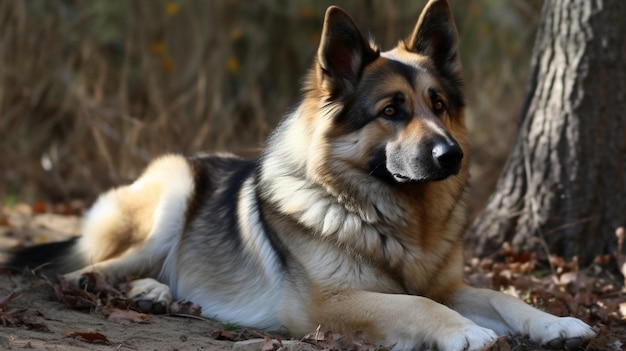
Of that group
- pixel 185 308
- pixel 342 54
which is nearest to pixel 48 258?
pixel 185 308

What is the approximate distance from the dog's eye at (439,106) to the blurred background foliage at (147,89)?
380 cm

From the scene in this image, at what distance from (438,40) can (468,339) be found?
2.01 m

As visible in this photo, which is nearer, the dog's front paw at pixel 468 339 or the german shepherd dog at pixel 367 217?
the dog's front paw at pixel 468 339

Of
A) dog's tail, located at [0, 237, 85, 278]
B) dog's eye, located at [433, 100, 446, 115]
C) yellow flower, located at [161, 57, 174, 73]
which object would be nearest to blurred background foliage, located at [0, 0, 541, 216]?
yellow flower, located at [161, 57, 174, 73]

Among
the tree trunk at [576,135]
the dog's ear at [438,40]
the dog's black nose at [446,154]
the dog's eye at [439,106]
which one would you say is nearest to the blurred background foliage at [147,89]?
the tree trunk at [576,135]

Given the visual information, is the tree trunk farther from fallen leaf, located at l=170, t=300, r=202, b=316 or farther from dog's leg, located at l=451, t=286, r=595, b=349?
fallen leaf, located at l=170, t=300, r=202, b=316

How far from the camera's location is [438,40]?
4.80 m

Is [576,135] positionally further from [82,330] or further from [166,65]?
[166,65]

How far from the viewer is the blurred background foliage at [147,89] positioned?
30.9 feet

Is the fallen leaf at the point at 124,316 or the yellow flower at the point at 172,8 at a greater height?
the yellow flower at the point at 172,8

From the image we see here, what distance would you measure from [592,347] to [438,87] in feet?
5.64

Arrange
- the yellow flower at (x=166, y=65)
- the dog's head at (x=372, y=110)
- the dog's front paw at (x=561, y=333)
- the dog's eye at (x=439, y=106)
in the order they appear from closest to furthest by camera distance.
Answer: the dog's front paw at (x=561, y=333), the dog's head at (x=372, y=110), the dog's eye at (x=439, y=106), the yellow flower at (x=166, y=65)

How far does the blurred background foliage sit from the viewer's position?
943 cm

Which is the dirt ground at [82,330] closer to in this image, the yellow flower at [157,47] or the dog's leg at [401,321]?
the dog's leg at [401,321]
